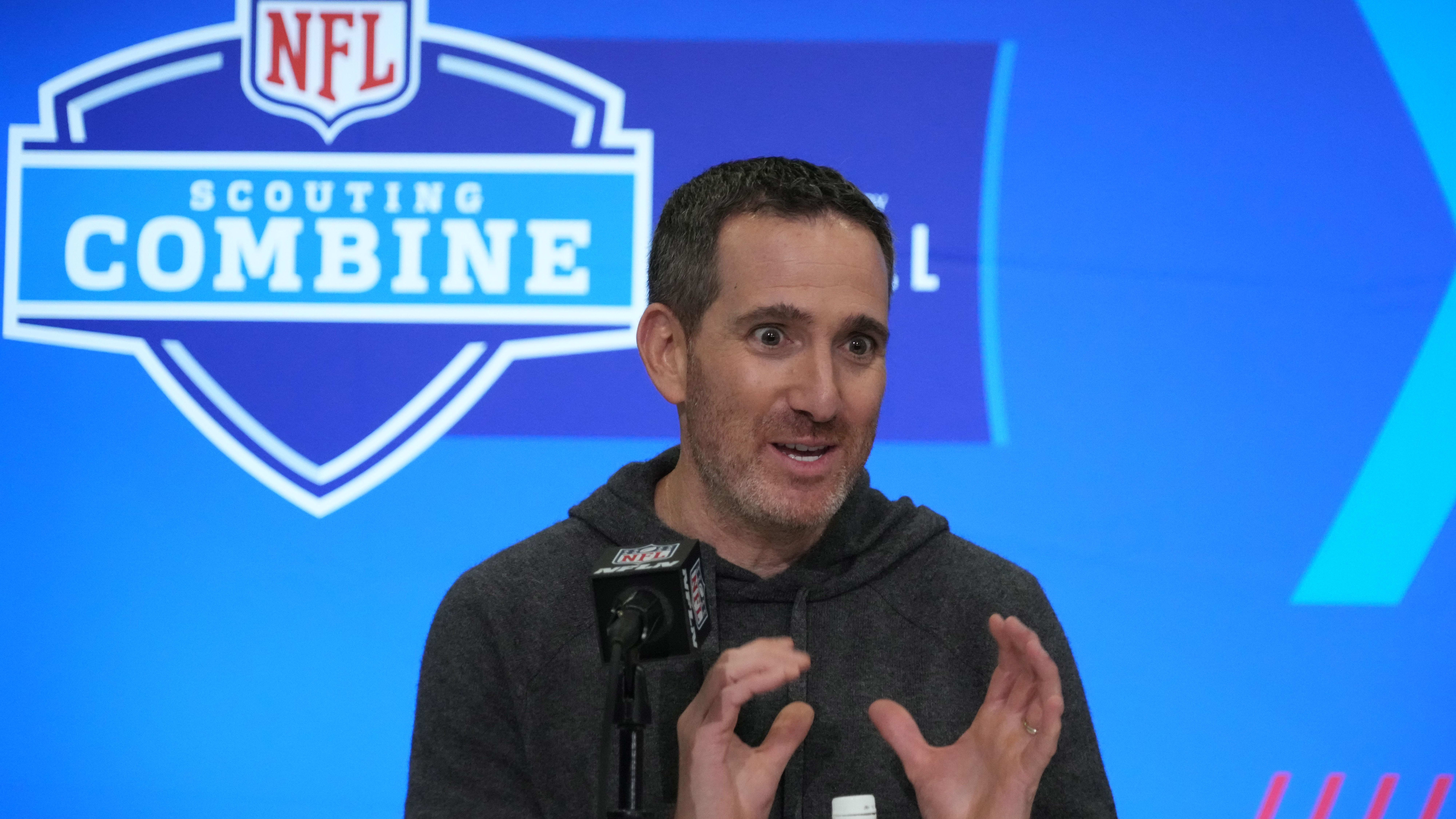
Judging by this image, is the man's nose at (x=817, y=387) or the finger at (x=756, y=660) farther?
the man's nose at (x=817, y=387)

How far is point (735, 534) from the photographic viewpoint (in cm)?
157

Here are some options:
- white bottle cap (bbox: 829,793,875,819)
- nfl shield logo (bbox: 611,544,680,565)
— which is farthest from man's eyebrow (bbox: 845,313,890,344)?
white bottle cap (bbox: 829,793,875,819)

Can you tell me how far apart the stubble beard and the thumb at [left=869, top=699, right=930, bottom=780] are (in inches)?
9.8

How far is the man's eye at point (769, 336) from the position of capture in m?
1.48

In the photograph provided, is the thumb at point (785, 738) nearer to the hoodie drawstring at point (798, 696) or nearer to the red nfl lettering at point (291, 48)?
the hoodie drawstring at point (798, 696)

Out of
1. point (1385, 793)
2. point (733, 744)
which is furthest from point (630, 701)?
point (1385, 793)

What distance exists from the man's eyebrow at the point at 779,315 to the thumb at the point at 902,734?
44 cm

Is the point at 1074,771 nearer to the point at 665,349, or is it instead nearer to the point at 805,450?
the point at 805,450

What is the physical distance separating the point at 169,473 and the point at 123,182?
1.93ft

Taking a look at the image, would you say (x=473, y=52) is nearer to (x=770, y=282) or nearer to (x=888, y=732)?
(x=770, y=282)

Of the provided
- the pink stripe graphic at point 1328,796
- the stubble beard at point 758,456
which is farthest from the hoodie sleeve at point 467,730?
the pink stripe graphic at point 1328,796

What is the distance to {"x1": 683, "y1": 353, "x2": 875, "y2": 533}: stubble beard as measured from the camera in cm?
147

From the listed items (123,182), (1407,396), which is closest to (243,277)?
(123,182)

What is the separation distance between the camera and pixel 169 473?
243 centimetres
